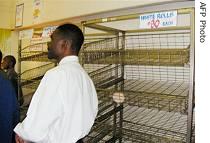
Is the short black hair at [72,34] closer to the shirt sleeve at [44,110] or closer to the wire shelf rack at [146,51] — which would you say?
the shirt sleeve at [44,110]

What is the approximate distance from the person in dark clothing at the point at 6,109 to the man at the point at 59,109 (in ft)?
1.79

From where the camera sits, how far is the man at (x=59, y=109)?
59.7 inches

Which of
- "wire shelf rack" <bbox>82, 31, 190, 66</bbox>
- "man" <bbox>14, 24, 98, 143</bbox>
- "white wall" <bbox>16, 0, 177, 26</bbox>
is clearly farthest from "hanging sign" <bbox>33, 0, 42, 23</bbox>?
"man" <bbox>14, 24, 98, 143</bbox>

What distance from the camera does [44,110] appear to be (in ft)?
4.96

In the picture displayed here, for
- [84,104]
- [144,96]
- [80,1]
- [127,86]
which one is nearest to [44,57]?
[80,1]

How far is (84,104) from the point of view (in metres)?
1.65

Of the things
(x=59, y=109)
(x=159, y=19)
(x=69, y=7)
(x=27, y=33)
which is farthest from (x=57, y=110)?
(x=69, y=7)

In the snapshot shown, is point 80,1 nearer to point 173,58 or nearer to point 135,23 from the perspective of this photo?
point 135,23

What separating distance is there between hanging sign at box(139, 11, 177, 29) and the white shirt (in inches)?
26.0

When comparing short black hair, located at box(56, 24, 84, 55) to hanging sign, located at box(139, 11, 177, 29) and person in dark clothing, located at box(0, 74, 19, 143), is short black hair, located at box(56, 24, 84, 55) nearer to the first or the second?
hanging sign, located at box(139, 11, 177, 29)

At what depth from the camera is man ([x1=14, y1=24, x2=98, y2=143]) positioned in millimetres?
1518

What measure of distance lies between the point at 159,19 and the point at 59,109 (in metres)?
0.92

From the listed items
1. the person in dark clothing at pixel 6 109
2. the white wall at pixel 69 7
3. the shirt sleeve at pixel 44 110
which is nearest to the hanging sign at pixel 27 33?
the white wall at pixel 69 7

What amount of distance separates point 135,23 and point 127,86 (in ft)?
2.12
